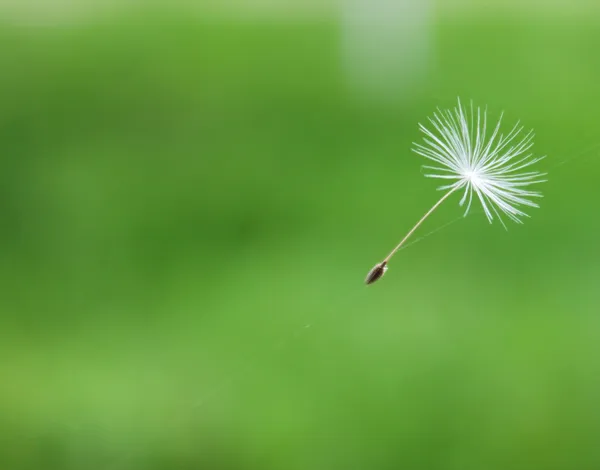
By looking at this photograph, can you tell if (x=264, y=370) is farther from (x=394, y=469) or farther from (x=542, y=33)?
(x=542, y=33)

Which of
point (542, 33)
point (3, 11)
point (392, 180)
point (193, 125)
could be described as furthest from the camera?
point (3, 11)

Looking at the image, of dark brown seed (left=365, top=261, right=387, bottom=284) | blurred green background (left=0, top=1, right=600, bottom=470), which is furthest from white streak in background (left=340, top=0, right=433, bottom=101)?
dark brown seed (left=365, top=261, right=387, bottom=284)

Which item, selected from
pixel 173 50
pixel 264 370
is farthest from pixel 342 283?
pixel 173 50

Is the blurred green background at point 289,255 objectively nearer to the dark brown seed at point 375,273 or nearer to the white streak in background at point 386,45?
the white streak in background at point 386,45

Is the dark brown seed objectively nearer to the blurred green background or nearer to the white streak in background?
the blurred green background

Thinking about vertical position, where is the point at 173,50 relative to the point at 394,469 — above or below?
above

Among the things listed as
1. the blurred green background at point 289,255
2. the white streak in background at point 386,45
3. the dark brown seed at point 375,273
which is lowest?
the dark brown seed at point 375,273

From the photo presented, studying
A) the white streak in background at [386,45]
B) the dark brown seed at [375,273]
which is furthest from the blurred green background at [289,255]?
the dark brown seed at [375,273]

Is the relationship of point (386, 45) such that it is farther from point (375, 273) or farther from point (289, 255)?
point (375, 273)

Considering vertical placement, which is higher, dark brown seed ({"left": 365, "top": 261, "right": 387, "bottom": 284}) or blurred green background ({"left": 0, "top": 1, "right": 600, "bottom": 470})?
blurred green background ({"left": 0, "top": 1, "right": 600, "bottom": 470})
